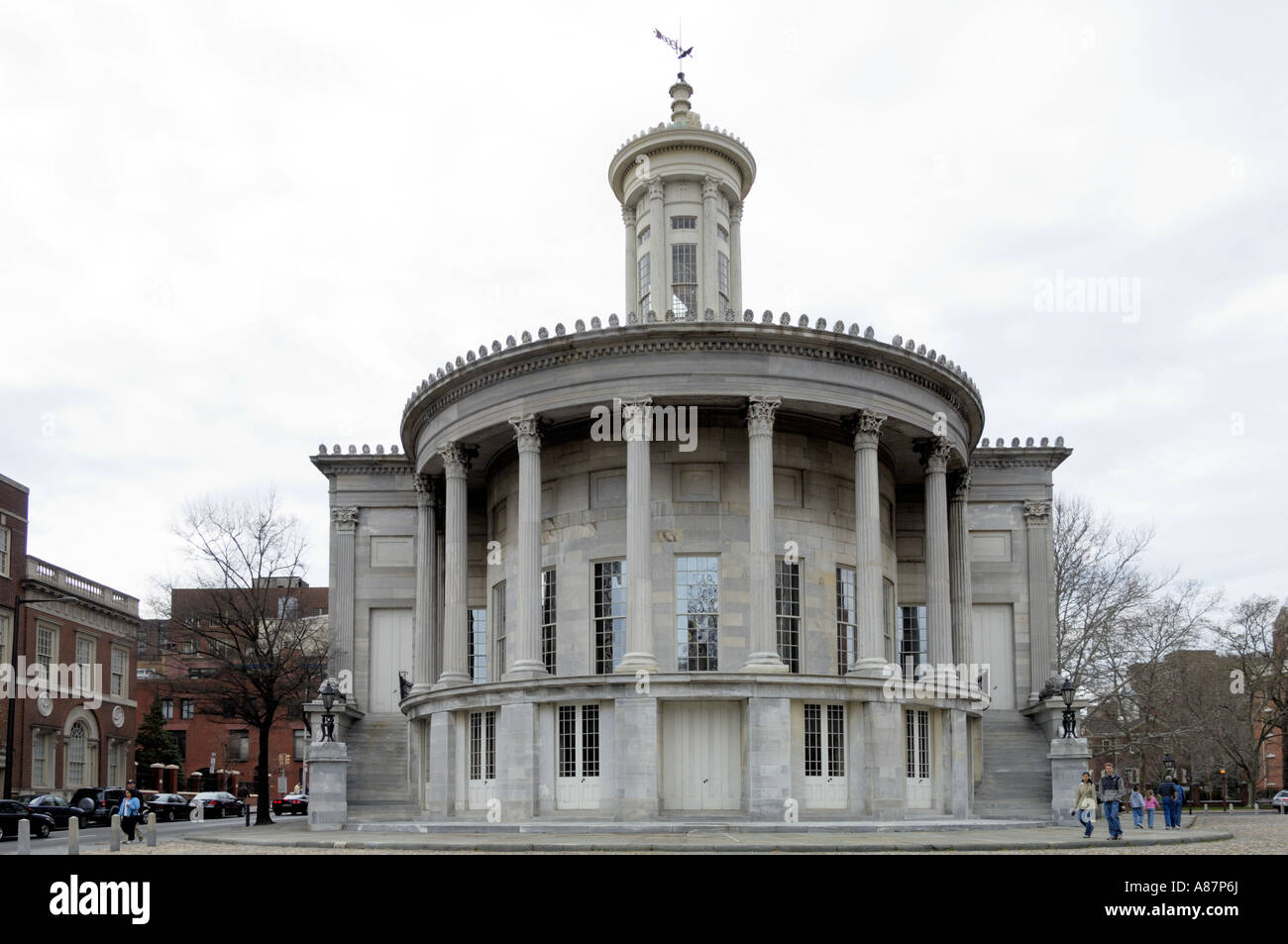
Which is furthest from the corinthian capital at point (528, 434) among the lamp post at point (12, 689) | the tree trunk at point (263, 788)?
the lamp post at point (12, 689)

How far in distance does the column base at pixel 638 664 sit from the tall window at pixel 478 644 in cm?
1012

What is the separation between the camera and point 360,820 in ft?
125

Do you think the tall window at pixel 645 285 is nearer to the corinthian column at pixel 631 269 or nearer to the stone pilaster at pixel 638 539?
the corinthian column at pixel 631 269

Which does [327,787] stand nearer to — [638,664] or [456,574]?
[456,574]

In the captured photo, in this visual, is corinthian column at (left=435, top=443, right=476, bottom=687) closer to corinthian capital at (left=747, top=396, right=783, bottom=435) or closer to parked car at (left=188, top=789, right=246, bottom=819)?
corinthian capital at (left=747, top=396, right=783, bottom=435)

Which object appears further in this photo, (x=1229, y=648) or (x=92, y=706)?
(x=1229, y=648)

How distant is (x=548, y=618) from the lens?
38312 millimetres

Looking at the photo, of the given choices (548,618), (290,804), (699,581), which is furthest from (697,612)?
(290,804)

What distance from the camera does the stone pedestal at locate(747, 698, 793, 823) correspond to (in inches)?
1287

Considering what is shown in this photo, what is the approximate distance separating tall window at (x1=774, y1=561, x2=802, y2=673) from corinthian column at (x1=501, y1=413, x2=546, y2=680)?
6558mm

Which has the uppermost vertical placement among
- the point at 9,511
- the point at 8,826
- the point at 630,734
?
the point at 9,511
